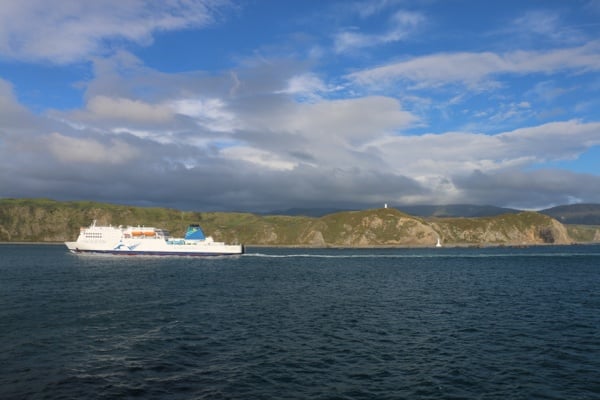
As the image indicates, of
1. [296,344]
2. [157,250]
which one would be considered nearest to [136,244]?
[157,250]

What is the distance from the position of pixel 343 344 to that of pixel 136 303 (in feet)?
93.9

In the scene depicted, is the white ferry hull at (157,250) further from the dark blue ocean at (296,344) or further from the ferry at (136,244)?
the dark blue ocean at (296,344)

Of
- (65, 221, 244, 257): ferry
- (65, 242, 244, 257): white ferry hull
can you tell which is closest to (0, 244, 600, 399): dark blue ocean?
(65, 221, 244, 257): ferry

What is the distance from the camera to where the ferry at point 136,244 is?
13950 centimetres

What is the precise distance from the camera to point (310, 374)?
995 inches

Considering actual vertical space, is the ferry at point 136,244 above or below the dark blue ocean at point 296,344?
above

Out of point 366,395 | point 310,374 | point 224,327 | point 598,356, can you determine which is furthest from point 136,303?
point 598,356

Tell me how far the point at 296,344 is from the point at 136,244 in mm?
118978

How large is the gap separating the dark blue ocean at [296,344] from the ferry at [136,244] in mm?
77869

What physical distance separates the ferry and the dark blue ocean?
255 ft

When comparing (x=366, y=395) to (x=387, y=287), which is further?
(x=387, y=287)

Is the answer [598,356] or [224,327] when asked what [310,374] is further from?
[598,356]

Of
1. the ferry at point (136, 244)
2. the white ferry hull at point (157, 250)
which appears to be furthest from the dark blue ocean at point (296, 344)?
the white ferry hull at point (157, 250)

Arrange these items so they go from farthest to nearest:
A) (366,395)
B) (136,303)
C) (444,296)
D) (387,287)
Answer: (387,287) → (444,296) → (136,303) → (366,395)
